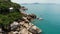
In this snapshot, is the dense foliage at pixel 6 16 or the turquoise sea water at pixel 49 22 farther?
the turquoise sea water at pixel 49 22

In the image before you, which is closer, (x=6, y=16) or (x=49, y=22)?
(x=6, y=16)

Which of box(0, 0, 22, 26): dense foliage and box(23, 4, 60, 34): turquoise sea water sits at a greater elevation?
box(0, 0, 22, 26): dense foliage

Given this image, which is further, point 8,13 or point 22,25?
point 8,13

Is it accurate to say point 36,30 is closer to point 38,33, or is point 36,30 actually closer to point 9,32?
point 38,33

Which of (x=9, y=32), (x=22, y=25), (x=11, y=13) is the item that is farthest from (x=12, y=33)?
(x=11, y=13)

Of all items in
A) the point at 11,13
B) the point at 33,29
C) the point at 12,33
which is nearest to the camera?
the point at 12,33

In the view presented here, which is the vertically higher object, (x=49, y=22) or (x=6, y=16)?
(x=6, y=16)

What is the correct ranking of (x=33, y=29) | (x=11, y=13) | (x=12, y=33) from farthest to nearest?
(x=11, y=13)
(x=33, y=29)
(x=12, y=33)

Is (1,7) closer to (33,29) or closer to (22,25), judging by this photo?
(22,25)

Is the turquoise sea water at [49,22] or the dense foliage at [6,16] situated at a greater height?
the dense foliage at [6,16]

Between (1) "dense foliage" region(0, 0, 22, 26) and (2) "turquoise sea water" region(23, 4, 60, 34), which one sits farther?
(2) "turquoise sea water" region(23, 4, 60, 34)

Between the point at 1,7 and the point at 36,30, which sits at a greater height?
the point at 1,7
